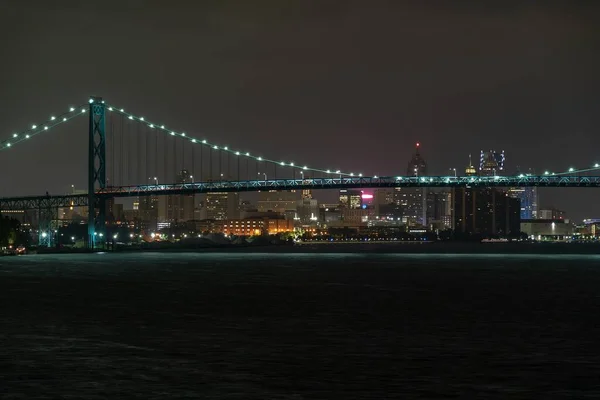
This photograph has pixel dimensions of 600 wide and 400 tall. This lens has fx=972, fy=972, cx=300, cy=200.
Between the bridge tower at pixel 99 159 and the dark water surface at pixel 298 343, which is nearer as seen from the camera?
the dark water surface at pixel 298 343

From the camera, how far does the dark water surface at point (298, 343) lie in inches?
663

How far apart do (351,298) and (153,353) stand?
17.1m

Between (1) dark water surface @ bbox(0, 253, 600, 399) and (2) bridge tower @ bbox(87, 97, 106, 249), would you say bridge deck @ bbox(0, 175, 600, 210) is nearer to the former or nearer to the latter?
(2) bridge tower @ bbox(87, 97, 106, 249)

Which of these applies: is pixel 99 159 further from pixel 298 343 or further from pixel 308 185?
pixel 298 343

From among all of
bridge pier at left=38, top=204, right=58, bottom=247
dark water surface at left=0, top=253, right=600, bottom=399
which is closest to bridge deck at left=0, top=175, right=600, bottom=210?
bridge pier at left=38, top=204, right=58, bottom=247

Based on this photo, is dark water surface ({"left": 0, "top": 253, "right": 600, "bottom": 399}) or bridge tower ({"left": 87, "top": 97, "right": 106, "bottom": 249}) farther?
bridge tower ({"left": 87, "top": 97, "right": 106, "bottom": 249})

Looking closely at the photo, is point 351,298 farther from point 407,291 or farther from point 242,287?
point 242,287

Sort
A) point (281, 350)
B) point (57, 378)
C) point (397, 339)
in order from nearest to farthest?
point (57, 378) → point (281, 350) → point (397, 339)

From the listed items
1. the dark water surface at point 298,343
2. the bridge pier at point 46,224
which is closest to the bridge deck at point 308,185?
the bridge pier at point 46,224

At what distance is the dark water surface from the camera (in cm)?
1683

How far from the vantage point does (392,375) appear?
17969mm

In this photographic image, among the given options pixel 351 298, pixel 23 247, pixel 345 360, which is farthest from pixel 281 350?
pixel 23 247

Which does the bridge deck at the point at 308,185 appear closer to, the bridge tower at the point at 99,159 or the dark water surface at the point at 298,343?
the bridge tower at the point at 99,159

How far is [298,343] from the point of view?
22.7m
